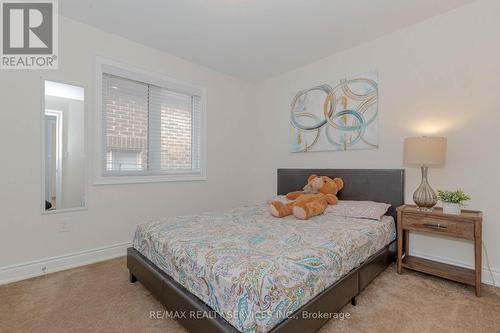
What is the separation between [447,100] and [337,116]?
113cm

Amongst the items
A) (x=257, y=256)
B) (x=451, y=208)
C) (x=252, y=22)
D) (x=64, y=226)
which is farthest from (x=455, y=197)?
(x=64, y=226)

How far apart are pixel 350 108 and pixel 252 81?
1925 millimetres

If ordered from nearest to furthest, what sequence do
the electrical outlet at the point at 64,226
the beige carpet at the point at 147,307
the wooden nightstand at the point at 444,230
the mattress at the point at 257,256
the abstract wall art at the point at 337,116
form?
the mattress at the point at 257,256 < the beige carpet at the point at 147,307 < the wooden nightstand at the point at 444,230 < the electrical outlet at the point at 64,226 < the abstract wall art at the point at 337,116

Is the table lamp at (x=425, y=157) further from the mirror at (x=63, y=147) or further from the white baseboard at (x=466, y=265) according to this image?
the mirror at (x=63, y=147)

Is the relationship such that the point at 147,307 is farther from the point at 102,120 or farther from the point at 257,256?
the point at 102,120

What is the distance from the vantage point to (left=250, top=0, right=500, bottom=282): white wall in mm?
2215

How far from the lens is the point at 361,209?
98.7 inches

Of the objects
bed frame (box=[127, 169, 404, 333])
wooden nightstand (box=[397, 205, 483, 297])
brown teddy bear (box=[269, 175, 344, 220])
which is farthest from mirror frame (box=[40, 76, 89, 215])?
wooden nightstand (box=[397, 205, 483, 297])

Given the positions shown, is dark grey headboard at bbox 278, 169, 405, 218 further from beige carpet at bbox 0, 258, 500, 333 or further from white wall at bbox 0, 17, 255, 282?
white wall at bbox 0, 17, 255, 282

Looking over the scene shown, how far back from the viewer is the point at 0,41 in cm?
225

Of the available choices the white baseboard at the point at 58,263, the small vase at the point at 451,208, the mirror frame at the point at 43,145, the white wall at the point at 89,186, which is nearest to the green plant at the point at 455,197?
the small vase at the point at 451,208

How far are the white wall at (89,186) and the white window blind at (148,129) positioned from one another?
19cm

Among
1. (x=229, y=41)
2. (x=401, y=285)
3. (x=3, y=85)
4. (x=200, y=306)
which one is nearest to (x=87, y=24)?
(x=3, y=85)

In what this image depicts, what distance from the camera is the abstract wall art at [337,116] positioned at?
9.61 ft
